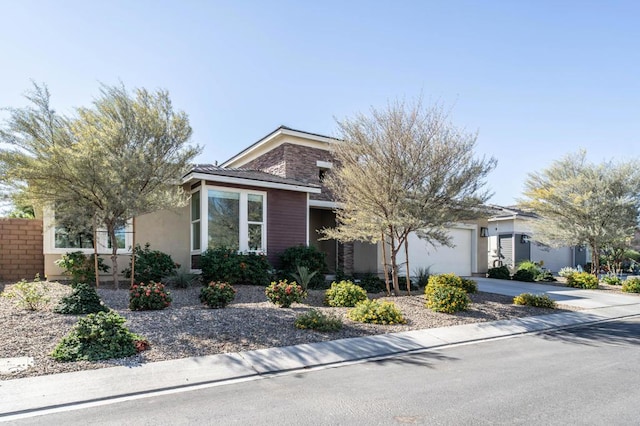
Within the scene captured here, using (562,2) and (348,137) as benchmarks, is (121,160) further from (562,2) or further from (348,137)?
(562,2)

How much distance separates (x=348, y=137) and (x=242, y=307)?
5.63m

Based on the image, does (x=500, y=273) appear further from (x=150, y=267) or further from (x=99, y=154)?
(x=99, y=154)

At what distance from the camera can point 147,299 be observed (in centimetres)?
859

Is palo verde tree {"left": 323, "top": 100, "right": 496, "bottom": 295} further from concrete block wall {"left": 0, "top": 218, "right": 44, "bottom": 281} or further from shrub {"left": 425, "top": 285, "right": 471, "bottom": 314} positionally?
concrete block wall {"left": 0, "top": 218, "right": 44, "bottom": 281}

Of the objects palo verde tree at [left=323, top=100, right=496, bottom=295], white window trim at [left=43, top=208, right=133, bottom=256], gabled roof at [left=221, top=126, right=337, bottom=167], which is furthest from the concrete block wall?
palo verde tree at [left=323, top=100, right=496, bottom=295]

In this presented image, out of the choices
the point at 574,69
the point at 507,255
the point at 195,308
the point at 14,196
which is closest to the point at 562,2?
the point at 574,69

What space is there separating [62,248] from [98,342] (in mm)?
7388

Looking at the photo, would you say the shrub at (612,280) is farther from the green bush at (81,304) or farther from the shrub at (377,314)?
the green bush at (81,304)

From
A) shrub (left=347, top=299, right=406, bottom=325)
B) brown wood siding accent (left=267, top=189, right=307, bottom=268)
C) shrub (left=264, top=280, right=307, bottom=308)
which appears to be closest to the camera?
shrub (left=347, top=299, right=406, bottom=325)

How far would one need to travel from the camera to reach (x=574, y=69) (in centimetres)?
1189

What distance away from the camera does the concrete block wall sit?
12.2 m

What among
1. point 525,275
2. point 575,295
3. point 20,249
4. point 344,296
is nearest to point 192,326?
point 344,296

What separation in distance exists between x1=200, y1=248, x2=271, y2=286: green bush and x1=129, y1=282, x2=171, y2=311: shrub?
10.2 feet

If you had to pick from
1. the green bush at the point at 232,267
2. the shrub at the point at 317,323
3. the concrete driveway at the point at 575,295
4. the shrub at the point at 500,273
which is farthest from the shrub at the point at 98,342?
the shrub at the point at 500,273
